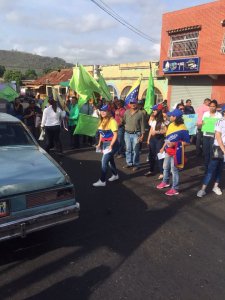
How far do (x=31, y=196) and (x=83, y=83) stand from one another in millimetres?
6374

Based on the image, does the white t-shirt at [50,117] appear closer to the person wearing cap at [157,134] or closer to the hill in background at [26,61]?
the person wearing cap at [157,134]

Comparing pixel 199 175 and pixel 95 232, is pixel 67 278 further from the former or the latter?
pixel 199 175

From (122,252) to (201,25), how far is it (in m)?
17.9

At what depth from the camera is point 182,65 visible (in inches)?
784

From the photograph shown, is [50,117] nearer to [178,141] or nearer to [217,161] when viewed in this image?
[178,141]

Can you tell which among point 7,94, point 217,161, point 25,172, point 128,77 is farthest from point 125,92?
point 25,172

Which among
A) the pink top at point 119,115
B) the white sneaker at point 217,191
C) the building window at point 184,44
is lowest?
the white sneaker at point 217,191

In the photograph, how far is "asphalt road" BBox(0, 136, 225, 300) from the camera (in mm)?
3320

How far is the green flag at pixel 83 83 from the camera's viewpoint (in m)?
9.45

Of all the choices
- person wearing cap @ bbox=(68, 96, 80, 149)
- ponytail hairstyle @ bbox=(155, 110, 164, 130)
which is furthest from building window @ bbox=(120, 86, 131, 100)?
ponytail hairstyle @ bbox=(155, 110, 164, 130)

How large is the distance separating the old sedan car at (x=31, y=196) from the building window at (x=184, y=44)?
1766 centimetres

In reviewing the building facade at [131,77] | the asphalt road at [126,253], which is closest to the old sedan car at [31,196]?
the asphalt road at [126,253]

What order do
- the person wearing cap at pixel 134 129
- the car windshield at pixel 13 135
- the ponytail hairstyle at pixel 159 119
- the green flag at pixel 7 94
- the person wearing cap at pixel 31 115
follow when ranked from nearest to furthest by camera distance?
the car windshield at pixel 13 135, the ponytail hairstyle at pixel 159 119, the person wearing cap at pixel 134 129, the person wearing cap at pixel 31 115, the green flag at pixel 7 94

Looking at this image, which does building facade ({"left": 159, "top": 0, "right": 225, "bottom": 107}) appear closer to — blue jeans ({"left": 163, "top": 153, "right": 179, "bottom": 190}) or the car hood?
blue jeans ({"left": 163, "top": 153, "right": 179, "bottom": 190})
